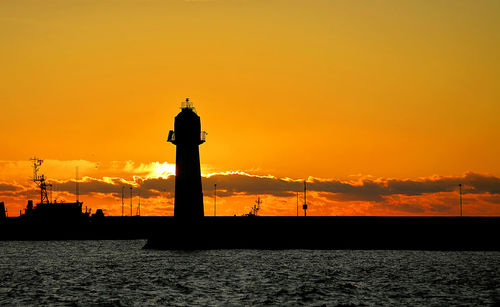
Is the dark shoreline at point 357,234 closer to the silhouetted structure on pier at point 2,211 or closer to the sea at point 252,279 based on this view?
the sea at point 252,279

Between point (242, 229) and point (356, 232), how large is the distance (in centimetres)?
1681

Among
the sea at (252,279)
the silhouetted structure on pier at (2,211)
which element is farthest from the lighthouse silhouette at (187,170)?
the silhouetted structure on pier at (2,211)

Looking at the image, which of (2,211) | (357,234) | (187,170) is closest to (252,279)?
(187,170)

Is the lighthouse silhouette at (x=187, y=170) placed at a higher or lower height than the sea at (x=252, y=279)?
higher

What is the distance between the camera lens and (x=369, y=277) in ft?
227

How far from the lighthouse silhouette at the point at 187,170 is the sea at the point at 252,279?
5527 mm

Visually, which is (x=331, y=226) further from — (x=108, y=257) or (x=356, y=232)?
(x=108, y=257)

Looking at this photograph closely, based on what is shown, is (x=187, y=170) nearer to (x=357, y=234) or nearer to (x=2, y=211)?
(x=357, y=234)

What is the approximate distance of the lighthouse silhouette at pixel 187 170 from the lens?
9162 cm

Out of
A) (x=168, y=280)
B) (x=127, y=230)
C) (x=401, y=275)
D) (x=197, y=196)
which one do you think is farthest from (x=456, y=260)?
(x=127, y=230)

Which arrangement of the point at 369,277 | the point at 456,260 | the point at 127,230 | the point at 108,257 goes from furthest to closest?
the point at 127,230 → the point at 108,257 → the point at 456,260 → the point at 369,277

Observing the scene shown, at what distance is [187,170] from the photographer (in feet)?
300

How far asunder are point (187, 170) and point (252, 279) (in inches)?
1060

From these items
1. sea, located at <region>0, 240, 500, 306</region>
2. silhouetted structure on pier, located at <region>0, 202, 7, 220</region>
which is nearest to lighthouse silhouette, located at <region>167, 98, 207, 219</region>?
sea, located at <region>0, 240, 500, 306</region>
